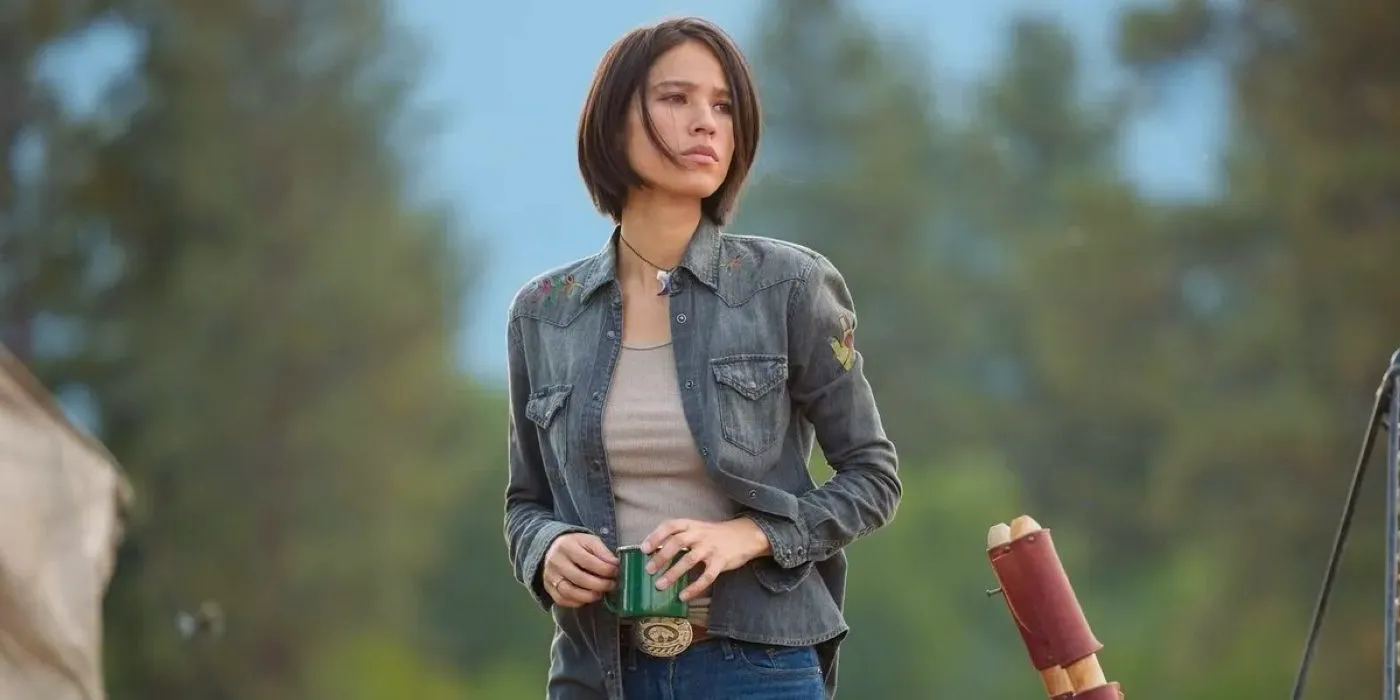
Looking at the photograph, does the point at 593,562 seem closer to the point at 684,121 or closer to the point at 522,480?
the point at 522,480

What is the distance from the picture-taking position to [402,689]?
920 cm

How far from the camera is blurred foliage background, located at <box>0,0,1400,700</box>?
8312 mm

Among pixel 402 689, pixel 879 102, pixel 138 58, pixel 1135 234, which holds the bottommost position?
pixel 402 689

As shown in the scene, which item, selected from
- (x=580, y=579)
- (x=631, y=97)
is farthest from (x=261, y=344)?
(x=580, y=579)

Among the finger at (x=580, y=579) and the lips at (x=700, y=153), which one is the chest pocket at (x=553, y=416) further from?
the lips at (x=700, y=153)

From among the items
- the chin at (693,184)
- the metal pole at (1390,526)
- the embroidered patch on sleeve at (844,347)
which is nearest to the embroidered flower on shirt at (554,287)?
the chin at (693,184)

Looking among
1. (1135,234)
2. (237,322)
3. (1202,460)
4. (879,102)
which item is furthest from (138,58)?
(1202,460)

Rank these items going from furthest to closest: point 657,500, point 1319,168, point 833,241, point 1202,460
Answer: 1. point 833,241
2. point 1202,460
3. point 1319,168
4. point 657,500

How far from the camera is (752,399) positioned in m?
1.65

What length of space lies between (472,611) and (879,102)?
3430 millimetres

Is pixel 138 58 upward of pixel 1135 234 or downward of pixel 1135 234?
upward

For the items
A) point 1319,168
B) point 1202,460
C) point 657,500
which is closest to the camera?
point 657,500

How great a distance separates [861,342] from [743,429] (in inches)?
311

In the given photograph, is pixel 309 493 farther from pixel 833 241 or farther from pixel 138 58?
pixel 833 241
